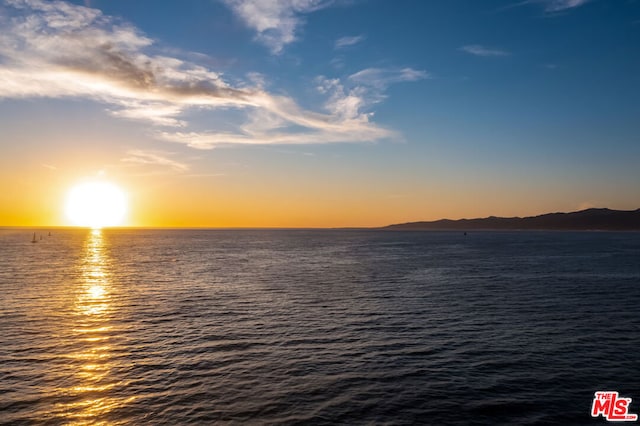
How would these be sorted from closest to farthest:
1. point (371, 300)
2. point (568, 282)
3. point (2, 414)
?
point (2, 414), point (371, 300), point (568, 282)

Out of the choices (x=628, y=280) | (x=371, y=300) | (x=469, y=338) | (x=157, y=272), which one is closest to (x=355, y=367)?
(x=469, y=338)

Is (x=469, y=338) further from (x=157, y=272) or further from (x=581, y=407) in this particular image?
(x=157, y=272)

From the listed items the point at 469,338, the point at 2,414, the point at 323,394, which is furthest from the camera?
the point at 469,338

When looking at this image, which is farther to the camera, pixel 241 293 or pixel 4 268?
pixel 4 268

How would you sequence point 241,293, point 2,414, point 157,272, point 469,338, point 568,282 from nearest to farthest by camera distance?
point 2,414 < point 469,338 < point 241,293 < point 568,282 < point 157,272

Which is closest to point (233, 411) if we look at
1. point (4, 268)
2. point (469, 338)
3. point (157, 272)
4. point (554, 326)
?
point (469, 338)

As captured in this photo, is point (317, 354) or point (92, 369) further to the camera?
point (317, 354)

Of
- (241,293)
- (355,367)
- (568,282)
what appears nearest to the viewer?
(355,367)

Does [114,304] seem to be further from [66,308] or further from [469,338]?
[469,338]

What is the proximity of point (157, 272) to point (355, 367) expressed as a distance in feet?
258

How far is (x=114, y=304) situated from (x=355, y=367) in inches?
1626

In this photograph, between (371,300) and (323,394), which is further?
(371,300)

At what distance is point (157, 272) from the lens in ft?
326

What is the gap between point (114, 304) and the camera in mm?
59250
